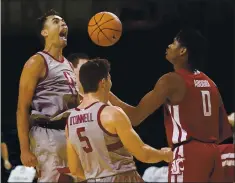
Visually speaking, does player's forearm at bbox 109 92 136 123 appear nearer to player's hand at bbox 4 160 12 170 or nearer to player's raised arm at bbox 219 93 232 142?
player's raised arm at bbox 219 93 232 142

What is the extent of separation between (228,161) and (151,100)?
0.56 m

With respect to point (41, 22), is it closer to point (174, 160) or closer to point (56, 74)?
point (56, 74)

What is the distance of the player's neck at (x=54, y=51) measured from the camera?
3742 mm

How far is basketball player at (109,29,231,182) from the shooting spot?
3.29m

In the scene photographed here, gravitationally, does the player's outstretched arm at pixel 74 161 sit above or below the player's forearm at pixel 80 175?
above

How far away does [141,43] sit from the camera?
13.1ft

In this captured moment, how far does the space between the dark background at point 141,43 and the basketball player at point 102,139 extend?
632 mm

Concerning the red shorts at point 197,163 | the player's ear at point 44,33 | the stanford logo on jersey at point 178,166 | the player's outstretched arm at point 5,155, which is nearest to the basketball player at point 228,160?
the red shorts at point 197,163

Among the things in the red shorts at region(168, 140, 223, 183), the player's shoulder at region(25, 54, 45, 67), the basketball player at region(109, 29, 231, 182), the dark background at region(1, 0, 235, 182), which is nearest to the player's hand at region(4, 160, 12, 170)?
the dark background at region(1, 0, 235, 182)

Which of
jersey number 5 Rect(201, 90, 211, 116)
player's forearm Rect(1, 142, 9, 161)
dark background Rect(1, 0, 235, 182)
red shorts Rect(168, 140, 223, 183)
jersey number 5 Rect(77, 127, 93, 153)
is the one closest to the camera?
jersey number 5 Rect(77, 127, 93, 153)

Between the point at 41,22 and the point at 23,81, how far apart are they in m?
0.42

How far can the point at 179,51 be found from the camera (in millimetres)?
3576

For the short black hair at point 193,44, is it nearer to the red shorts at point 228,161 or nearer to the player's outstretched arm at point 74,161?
the red shorts at point 228,161

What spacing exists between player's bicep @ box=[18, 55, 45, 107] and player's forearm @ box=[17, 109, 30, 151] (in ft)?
0.23
